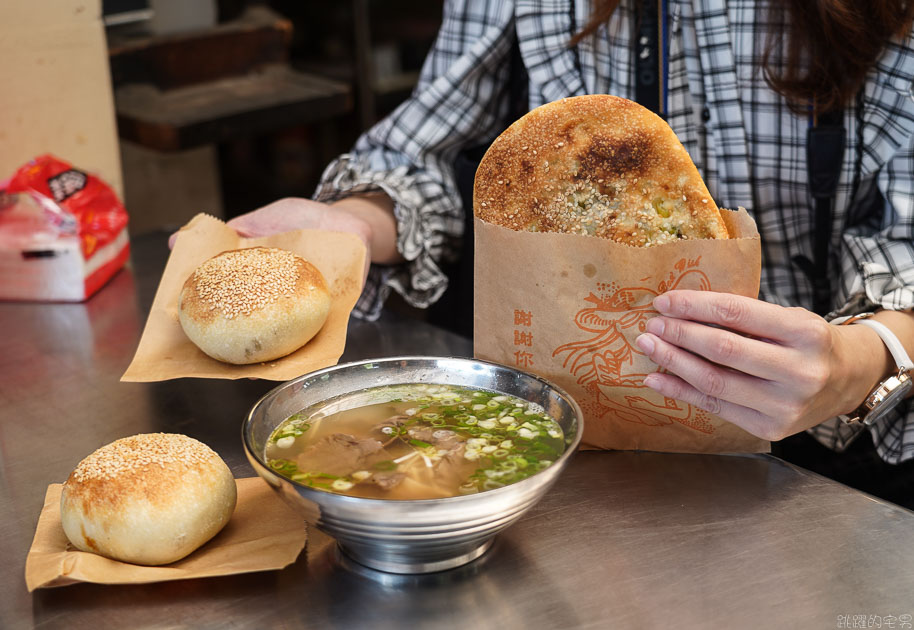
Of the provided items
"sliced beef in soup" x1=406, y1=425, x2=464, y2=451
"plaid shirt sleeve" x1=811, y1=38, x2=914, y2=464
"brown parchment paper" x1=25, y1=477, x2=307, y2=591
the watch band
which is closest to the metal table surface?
"brown parchment paper" x1=25, y1=477, x2=307, y2=591

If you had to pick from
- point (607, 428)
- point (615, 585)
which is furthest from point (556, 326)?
point (615, 585)

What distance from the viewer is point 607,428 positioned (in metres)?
1.15

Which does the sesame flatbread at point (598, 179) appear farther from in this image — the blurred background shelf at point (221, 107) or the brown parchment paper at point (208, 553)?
Answer: the blurred background shelf at point (221, 107)

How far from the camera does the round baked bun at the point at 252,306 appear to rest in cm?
129

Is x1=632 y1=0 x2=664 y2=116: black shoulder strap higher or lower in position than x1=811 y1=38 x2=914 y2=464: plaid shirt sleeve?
higher

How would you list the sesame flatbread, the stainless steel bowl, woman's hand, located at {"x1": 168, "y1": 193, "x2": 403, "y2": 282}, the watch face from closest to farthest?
1. the stainless steel bowl
2. the sesame flatbread
3. the watch face
4. woman's hand, located at {"x1": 168, "y1": 193, "x2": 403, "y2": 282}

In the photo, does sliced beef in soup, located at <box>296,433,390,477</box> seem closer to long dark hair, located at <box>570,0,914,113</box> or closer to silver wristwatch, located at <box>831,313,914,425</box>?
silver wristwatch, located at <box>831,313,914,425</box>

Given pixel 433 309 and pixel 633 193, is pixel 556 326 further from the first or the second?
pixel 433 309

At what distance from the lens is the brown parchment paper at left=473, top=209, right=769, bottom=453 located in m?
1.04

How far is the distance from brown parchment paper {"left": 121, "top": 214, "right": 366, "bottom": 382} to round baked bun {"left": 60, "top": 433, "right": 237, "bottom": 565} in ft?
1.09

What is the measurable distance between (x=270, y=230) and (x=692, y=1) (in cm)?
83

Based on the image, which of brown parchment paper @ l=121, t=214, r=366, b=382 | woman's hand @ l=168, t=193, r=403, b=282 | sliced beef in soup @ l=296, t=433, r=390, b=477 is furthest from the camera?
woman's hand @ l=168, t=193, r=403, b=282

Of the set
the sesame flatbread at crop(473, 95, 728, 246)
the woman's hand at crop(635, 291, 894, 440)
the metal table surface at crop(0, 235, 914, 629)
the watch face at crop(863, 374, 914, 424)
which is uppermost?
the sesame flatbread at crop(473, 95, 728, 246)

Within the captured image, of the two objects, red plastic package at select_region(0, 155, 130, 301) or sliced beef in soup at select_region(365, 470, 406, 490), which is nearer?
sliced beef in soup at select_region(365, 470, 406, 490)
